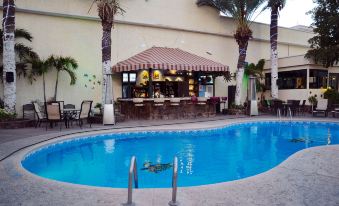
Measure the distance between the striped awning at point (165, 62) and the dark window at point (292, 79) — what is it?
252 inches

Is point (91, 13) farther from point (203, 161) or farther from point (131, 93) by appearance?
point (203, 161)

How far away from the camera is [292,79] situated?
2142 centimetres

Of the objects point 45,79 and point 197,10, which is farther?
point 197,10

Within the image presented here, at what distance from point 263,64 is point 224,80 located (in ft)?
13.1

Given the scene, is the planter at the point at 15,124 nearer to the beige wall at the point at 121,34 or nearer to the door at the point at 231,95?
the beige wall at the point at 121,34

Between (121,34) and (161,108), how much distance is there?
5176 mm

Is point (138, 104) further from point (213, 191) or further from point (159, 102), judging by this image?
point (213, 191)

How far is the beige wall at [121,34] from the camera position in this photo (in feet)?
48.6

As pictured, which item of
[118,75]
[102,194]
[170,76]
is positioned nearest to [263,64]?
[170,76]

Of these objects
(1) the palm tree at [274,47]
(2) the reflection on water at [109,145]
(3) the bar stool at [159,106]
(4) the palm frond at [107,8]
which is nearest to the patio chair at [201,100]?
(3) the bar stool at [159,106]

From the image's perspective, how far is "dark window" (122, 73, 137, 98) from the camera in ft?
56.2

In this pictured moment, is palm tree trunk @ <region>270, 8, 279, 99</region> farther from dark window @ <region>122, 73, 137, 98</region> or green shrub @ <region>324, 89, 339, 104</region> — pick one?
dark window @ <region>122, 73, 137, 98</region>

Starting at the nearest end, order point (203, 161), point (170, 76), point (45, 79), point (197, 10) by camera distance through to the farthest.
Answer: point (203, 161)
point (45, 79)
point (170, 76)
point (197, 10)

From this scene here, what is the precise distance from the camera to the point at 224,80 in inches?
841
